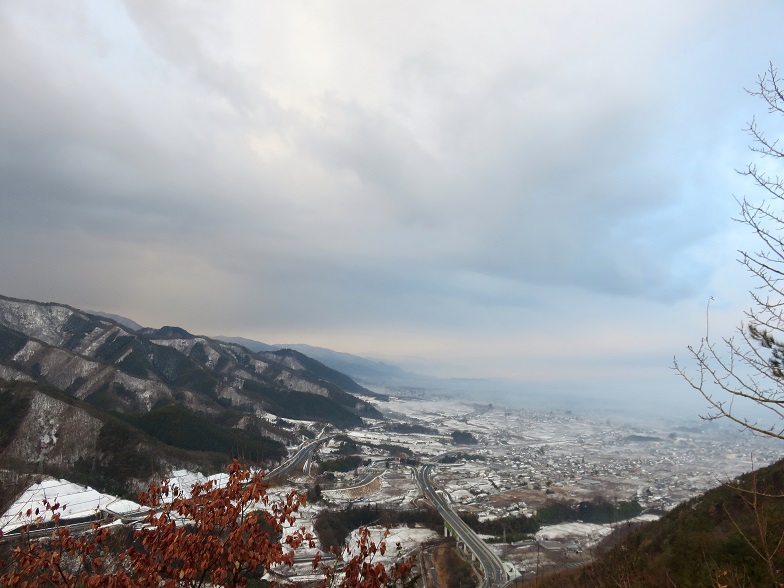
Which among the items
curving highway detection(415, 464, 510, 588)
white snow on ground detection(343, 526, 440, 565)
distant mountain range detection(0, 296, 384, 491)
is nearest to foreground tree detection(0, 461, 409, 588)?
curving highway detection(415, 464, 510, 588)

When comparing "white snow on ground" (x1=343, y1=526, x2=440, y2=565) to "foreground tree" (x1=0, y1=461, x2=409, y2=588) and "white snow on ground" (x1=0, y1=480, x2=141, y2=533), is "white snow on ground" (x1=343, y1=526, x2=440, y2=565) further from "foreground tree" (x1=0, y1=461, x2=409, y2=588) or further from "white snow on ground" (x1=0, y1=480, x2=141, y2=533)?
"foreground tree" (x1=0, y1=461, x2=409, y2=588)

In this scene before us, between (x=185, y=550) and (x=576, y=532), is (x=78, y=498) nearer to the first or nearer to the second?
(x=576, y=532)

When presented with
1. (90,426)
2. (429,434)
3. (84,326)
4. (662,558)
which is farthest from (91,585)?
(84,326)

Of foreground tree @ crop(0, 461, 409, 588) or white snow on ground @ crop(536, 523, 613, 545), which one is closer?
foreground tree @ crop(0, 461, 409, 588)

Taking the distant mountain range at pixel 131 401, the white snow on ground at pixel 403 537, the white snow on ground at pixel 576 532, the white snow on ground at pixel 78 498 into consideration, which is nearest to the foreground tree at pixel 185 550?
the white snow on ground at pixel 403 537

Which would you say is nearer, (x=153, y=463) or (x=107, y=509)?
(x=107, y=509)

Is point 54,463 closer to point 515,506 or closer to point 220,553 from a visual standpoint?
point 515,506

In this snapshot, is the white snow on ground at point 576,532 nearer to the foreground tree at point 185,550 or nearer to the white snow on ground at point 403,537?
the white snow on ground at point 403,537
